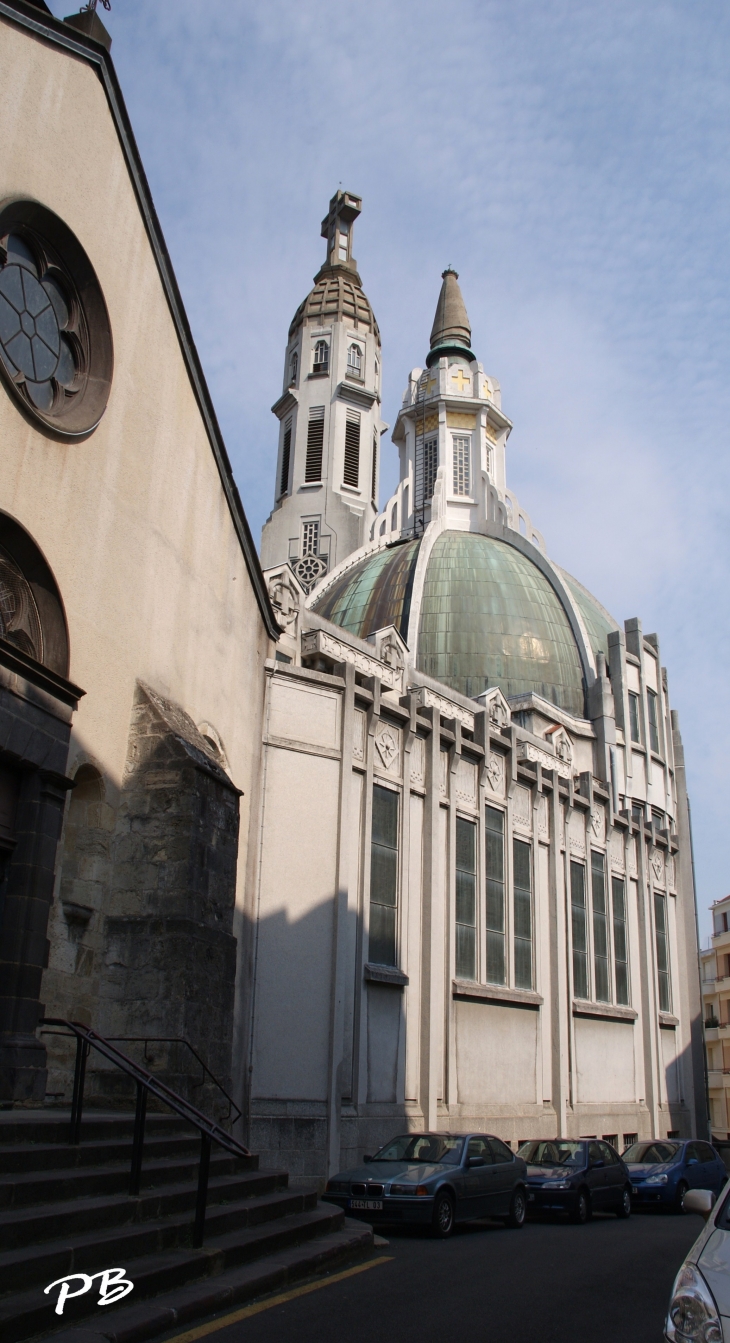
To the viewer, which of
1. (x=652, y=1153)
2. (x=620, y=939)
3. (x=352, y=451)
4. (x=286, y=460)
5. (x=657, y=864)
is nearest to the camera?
(x=652, y=1153)

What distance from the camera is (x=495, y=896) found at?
23406 millimetres

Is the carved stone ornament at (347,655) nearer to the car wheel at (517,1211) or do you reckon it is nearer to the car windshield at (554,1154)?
the car windshield at (554,1154)

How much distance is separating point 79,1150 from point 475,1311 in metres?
3.06

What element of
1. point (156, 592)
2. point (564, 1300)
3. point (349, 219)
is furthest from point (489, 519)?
point (564, 1300)

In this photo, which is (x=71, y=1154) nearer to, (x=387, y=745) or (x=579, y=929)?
(x=387, y=745)

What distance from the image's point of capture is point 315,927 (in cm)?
1769

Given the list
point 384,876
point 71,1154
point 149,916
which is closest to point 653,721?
point 384,876

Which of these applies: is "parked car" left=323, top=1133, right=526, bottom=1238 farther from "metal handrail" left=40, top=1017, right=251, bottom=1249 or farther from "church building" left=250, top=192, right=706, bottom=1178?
"metal handrail" left=40, top=1017, right=251, bottom=1249

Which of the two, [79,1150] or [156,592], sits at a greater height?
[156,592]

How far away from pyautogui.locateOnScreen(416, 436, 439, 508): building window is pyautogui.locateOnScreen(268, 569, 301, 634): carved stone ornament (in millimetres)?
24860

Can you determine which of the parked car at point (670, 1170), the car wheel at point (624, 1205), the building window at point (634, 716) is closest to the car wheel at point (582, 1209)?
the car wheel at point (624, 1205)

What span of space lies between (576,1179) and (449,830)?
7724 millimetres

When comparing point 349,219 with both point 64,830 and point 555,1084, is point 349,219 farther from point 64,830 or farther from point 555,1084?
point 64,830

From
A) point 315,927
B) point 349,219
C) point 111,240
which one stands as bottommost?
point 315,927
